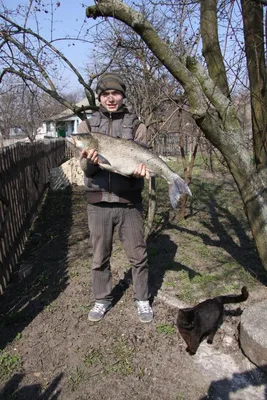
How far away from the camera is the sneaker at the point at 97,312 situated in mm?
3689

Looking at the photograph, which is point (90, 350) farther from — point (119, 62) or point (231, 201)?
point (231, 201)

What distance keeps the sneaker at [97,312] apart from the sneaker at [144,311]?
1.17 ft

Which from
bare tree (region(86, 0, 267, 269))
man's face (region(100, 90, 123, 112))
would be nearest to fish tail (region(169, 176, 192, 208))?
bare tree (region(86, 0, 267, 269))

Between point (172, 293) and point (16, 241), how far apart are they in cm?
264

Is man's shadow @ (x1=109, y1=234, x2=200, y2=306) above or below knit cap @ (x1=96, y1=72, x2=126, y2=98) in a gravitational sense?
below

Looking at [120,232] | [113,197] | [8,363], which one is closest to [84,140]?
[113,197]

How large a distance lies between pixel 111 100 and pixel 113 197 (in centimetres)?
90

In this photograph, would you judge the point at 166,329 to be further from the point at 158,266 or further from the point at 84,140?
the point at 84,140

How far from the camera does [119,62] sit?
6.50 m

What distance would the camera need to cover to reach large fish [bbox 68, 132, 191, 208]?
3115mm

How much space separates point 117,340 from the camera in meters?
3.39

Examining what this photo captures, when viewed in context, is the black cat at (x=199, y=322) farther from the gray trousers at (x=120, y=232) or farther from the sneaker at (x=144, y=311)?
the gray trousers at (x=120, y=232)

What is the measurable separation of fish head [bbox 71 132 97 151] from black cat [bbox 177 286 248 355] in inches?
66.1

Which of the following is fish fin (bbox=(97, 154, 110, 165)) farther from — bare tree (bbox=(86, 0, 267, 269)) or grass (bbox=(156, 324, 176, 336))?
grass (bbox=(156, 324, 176, 336))
